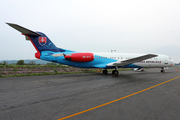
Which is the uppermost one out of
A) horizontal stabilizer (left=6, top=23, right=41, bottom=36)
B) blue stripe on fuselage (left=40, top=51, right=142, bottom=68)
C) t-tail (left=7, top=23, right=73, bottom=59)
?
horizontal stabilizer (left=6, top=23, right=41, bottom=36)

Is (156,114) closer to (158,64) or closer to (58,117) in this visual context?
(58,117)

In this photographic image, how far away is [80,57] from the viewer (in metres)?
15.4

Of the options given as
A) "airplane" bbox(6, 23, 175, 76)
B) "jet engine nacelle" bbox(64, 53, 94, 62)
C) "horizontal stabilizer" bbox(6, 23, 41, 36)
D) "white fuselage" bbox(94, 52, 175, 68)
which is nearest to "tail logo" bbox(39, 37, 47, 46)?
"airplane" bbox(6, 23, 175, 76)

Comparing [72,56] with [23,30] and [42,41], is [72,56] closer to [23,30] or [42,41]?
[42,41]

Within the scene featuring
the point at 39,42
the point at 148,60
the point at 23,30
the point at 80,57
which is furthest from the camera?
the point at 148,60

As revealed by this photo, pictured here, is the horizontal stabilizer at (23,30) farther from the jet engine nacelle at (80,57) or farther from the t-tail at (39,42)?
the jet engine nacelle at (80,57)

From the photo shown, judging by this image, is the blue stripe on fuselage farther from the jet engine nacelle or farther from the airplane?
the jet engine nacelle

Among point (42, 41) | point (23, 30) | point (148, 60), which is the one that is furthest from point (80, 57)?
point (148, 60)

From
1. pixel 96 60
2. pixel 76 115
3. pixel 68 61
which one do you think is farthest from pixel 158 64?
pixel 76 115

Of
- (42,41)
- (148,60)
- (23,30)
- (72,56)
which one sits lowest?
(148,60)

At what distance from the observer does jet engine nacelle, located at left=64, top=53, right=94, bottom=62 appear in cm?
1513

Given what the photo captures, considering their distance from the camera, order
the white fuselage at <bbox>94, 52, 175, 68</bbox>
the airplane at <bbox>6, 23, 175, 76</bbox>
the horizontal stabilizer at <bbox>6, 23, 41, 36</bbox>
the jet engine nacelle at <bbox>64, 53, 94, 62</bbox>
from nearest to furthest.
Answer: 1. the horizontal stabilizer at <bbox>6, 23, 41, 36</bbox>
2. the airplane at <bbox>6, 23, 175, 76</bbox>
3. the jet engine nacelle at <bbox>64, 53, 94, 62</bbox>
4. the white fuselage at <bbox>94, 52, 175, 68</bbox>

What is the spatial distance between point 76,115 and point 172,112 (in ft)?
10.5

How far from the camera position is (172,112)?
13.1 ft
